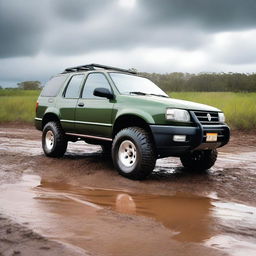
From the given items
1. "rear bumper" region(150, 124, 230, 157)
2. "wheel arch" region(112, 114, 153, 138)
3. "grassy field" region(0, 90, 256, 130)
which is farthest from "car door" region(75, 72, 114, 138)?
"grassy field" region(0, 90, 256, 130)

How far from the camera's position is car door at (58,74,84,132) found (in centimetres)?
738

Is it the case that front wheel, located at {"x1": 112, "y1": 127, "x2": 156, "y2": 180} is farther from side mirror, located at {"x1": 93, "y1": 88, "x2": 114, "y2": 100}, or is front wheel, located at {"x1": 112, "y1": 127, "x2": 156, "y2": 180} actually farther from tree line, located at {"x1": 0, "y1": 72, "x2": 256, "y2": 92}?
tree line, located at {"x1": 0, "y1": 72, "x2": 256, "y2": 92}

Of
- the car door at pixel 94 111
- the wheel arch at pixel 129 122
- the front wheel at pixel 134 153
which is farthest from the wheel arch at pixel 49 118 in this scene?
the front wheel at pixel 134 153

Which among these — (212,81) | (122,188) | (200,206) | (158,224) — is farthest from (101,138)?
(212,81)

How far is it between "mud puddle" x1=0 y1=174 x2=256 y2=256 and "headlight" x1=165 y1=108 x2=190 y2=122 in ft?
3.90

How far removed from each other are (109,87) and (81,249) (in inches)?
164

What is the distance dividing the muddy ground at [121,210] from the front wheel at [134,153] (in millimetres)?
174

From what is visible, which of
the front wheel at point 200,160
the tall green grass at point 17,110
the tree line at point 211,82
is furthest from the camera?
the tree line at point 211,82

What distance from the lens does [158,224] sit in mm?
3715

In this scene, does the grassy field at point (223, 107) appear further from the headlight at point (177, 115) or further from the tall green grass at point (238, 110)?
the headlight at point (177, 115)

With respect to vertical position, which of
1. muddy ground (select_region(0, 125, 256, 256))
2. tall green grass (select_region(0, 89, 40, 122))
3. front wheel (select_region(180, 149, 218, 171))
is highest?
tall green grass (select_region(0, 89, 40, 122))

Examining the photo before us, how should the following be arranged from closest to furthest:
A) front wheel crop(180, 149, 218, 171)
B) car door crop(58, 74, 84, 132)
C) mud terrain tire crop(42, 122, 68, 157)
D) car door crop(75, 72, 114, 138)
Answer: car door crop(75, 72, 114, 138), front wheel crop(180, 149, 218, 171), car door crop(58, 74, 84, 132), mud terrain tire crop(42, 122, 68, 157)

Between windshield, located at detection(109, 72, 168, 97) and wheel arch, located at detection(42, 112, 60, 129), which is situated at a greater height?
windshield, located at detection(109, 72, 168, 97)

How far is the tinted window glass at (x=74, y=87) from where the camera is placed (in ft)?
24.4
